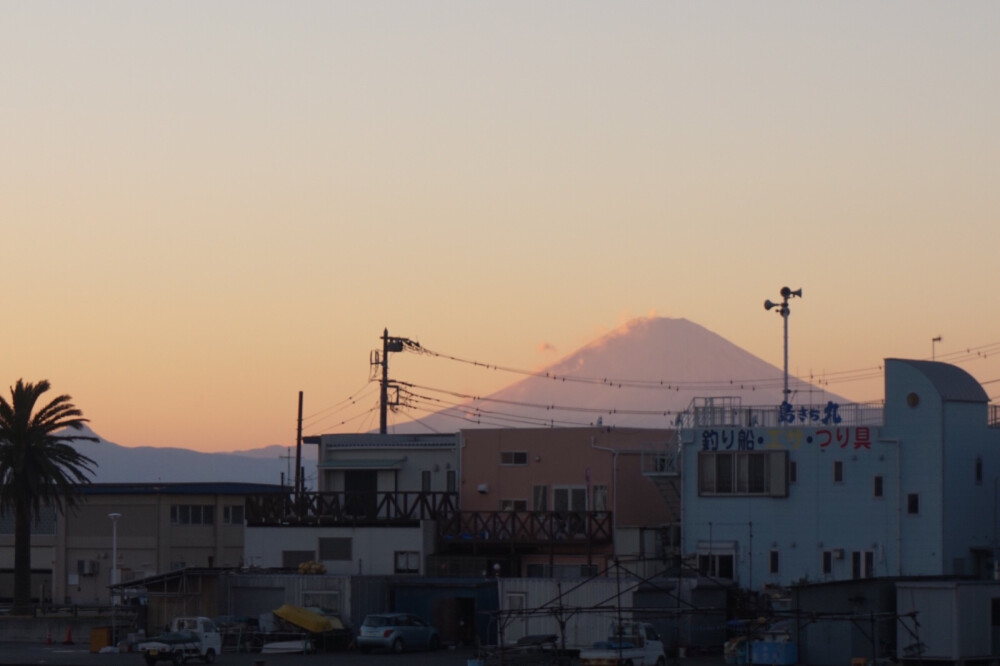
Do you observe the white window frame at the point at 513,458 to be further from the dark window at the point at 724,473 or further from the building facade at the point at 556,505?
the dark window at the point at 724,473

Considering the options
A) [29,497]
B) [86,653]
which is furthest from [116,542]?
[86,653]

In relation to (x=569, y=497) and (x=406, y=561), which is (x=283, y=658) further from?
(x=569, y=497)

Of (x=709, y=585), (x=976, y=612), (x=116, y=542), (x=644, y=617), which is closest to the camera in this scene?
(x=976, y=612)

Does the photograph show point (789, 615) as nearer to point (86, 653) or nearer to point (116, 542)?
point (86, 653)

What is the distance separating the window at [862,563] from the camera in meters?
61.7

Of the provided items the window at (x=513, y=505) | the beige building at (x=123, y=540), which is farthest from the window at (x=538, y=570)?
the beige building at (x=123, y=540)

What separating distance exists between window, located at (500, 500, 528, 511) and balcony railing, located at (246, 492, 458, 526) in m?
2.12

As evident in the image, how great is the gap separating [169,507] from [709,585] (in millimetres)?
44770

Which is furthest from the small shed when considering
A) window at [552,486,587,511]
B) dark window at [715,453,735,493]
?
window at [552,486,587,511]

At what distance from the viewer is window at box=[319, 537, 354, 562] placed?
7050 cm

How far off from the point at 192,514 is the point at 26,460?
27082mm

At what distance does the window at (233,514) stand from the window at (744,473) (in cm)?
4337

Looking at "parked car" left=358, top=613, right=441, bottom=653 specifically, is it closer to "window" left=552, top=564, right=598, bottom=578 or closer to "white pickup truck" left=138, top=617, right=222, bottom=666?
"white pickup truck" left=138, top=617, right=222, bottom=666

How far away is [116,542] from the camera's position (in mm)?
95625
